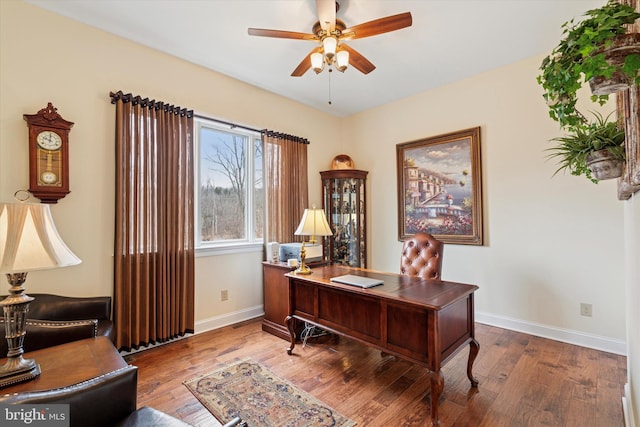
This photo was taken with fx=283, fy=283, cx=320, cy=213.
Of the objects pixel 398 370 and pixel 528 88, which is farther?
pixel 528 88

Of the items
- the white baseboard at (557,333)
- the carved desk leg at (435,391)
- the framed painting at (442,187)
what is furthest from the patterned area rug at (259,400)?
the framed painting at (442,187)

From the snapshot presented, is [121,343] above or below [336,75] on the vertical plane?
below

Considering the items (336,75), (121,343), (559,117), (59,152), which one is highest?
(336,75)

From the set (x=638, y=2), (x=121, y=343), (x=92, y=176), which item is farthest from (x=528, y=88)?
(x=121, y=343)

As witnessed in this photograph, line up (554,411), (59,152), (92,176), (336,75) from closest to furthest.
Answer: (554,411) → (59,152) → (92,176) → (336,75)

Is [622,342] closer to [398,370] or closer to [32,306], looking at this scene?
[398,370]

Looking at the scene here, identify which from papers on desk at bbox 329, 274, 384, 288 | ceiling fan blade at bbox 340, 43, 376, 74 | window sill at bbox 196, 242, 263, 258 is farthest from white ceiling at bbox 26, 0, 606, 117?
papers on desk at bbox 329, 274, 384, 288

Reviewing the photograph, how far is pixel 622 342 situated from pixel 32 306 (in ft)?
15.9

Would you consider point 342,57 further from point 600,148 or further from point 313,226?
point 600,148

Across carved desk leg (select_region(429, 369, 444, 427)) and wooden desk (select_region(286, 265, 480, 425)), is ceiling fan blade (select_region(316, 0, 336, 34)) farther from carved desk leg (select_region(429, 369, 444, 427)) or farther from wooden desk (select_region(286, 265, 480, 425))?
carved desk leg (select_region(429, 369, 444, 427))

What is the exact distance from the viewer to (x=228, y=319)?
3373 millimetres

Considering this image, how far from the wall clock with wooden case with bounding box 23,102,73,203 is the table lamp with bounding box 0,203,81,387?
1376 mm

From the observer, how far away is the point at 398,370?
2359mm

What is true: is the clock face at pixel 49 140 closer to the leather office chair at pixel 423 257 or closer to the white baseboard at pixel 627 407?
the leather office chair at pixel 423 257
